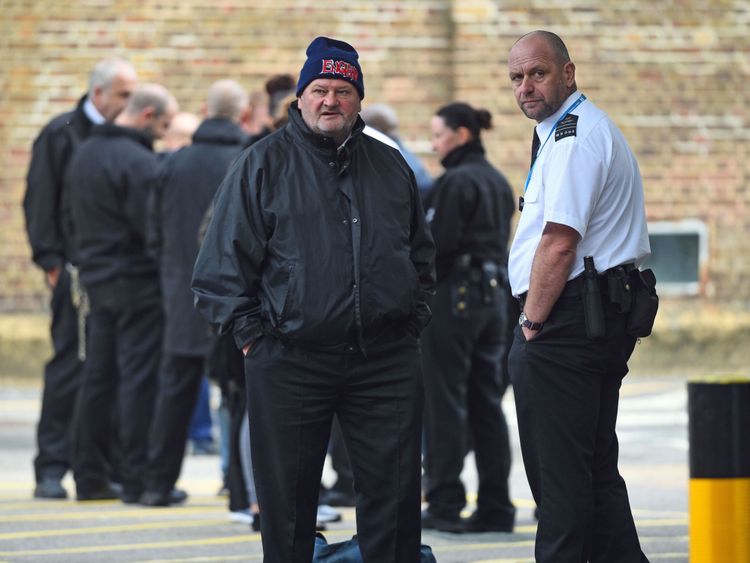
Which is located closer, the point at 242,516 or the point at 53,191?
the point at 242,516

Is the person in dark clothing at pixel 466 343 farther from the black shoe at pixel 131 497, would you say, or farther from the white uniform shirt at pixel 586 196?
the white uniform shirt at pixel 586 196

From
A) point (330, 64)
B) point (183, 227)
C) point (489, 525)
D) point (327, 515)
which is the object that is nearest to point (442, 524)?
point (489, 525)

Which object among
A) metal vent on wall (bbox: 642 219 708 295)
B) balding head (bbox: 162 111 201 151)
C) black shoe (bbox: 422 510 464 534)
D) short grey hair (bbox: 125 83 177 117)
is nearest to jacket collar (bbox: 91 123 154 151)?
short grey hair (bbox: 125 83 177 117)

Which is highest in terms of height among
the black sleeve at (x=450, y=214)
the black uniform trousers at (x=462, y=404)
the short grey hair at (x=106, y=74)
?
the short grey hair at (x=106, y=74)

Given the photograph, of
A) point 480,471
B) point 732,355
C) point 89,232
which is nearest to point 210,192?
point 89,232

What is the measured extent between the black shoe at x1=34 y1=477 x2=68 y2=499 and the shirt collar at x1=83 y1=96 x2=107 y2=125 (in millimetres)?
2114

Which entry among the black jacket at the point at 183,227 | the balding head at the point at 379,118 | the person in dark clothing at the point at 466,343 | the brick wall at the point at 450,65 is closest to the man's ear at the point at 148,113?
the black jacket at the point at 183,227

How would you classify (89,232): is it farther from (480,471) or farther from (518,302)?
(518,302)

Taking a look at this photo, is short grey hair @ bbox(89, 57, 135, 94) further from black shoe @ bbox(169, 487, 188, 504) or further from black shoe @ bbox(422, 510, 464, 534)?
black shoe @ bbox(422, 510, 464, 534)

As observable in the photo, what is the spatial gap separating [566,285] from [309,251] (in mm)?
868

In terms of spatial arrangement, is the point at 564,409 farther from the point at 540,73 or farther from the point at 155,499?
the point at 155,499

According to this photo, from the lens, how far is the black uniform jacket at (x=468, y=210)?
328 inches

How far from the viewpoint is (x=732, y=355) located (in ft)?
52.4

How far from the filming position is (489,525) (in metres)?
8.34
